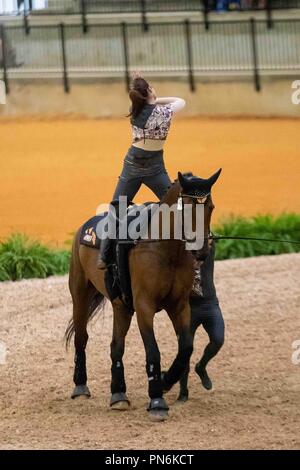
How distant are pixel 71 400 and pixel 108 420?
0.83 m

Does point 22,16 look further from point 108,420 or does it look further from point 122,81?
point 108,420

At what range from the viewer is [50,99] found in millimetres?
26344

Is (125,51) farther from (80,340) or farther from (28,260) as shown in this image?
(80,340)

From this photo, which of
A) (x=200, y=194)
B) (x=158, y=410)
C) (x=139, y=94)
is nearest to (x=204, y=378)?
(x=158, y=410)

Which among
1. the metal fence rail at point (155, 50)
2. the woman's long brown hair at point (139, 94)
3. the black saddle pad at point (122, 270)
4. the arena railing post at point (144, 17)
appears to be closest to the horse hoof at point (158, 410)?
the black saddle pad at point (122, 270)

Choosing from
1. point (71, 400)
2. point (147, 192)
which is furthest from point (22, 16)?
point (71, 400)

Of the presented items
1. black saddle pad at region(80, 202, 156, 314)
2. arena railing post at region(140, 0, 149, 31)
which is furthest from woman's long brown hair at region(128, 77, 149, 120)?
arena railing post at region(140, 0, 149, 31)

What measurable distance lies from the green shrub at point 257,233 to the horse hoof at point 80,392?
19.4 feet

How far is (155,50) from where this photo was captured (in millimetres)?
26734

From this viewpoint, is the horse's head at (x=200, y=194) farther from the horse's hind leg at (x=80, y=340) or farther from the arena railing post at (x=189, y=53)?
the arena railing post at (x=189, y=53)

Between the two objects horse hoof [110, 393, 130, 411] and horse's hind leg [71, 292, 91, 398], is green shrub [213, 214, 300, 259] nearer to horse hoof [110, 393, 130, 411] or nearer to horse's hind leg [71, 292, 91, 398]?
horse's hind leg [71, 292, 91, 398]

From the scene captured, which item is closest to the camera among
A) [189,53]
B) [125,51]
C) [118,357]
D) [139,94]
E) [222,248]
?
[139,94]

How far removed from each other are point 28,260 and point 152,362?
6.26 metres

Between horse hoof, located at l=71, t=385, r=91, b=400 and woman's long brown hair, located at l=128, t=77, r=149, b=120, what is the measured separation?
2360mm
